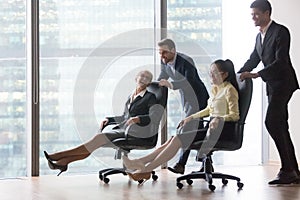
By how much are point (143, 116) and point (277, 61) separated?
119 centimetres

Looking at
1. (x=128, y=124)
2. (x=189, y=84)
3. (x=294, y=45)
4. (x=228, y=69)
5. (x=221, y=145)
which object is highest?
(x=294, y=45)

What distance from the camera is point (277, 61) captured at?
5184 mm

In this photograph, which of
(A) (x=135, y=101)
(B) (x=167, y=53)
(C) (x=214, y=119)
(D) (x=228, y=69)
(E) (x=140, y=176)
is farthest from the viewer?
(A) (x=135, y=101)

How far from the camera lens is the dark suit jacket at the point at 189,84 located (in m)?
5.45

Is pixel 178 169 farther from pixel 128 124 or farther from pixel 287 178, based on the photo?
pixel 287 178

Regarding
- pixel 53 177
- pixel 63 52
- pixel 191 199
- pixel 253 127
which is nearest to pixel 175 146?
pixel 191 199

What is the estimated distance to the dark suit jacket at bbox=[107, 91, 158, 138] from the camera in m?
5.41

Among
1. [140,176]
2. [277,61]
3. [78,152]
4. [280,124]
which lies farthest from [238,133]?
[78,152]

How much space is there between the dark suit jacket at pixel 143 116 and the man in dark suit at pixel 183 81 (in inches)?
8.2

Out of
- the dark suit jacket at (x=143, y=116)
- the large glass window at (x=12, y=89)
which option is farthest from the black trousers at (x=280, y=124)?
the large glass window at (x=12, y=89)

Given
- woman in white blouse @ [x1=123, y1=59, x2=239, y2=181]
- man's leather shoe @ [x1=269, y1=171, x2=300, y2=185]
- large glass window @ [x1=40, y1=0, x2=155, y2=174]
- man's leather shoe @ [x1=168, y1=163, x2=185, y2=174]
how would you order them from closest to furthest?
1. woman in white blouse @ [x1=123, y1=59, x2=239, y2=181]
2. man's leather shoe @ [x1=269, y1=171, x2=300, y2=185]
3. man's leather shoe @ [x1=168, y1=163, x2=185, y2=174]
4. large glass window @ [x1=40, y1=0, x2=155, y2=174]

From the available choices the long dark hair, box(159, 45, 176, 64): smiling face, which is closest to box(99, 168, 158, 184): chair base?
box(159, 45, 176, 64): smiling face

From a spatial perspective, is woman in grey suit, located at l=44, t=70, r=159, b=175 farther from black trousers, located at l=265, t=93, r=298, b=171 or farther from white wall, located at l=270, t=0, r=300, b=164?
white wall, located at l=270, t=0, r=300, b=164

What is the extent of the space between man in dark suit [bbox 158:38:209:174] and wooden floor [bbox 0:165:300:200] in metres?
0.39
